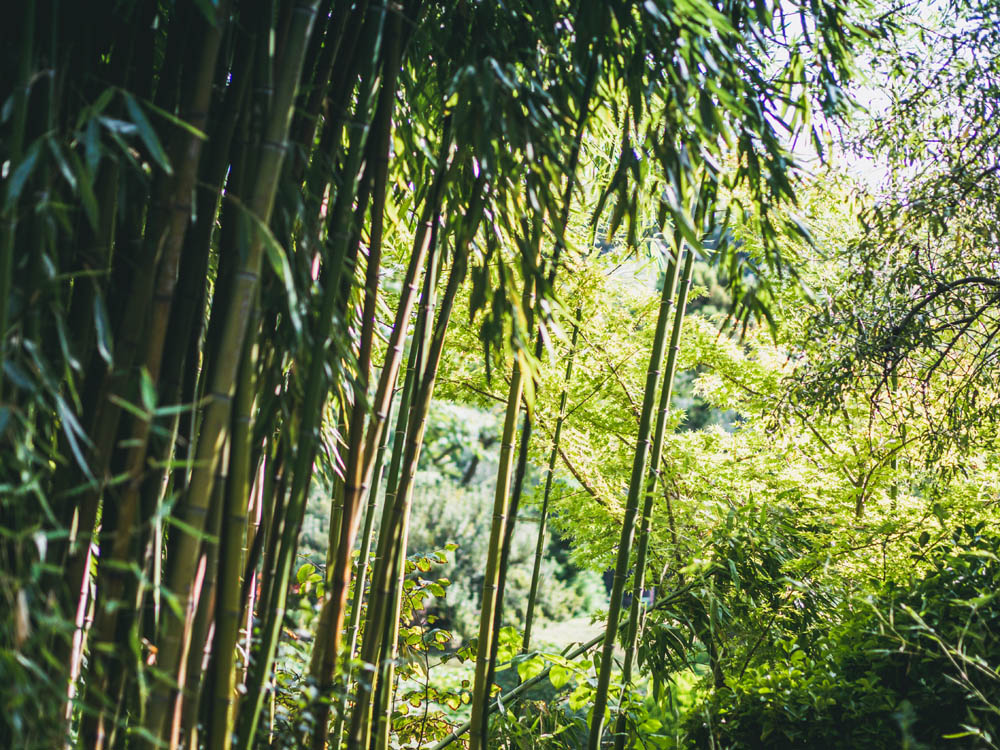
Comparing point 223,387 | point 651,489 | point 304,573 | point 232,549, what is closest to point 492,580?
point 651,489

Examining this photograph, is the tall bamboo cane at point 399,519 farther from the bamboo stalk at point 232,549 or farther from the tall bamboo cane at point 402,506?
the bamboo stalk at point 232,549

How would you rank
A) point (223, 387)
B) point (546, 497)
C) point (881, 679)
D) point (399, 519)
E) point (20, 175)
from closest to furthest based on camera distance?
point (20, 175), point (223, 387), point (399, 519), point (881, 679), point (546, 497)

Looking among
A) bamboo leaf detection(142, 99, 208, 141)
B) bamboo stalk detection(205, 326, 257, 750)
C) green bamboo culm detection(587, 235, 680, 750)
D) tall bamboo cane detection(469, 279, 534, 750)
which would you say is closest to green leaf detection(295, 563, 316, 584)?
tall bamboo cane detection(469, 279, 534, 750)

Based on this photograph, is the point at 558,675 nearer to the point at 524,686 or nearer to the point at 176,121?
the point at 524,686

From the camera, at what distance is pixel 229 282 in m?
1.43

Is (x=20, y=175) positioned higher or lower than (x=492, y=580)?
higher

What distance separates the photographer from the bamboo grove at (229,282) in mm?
1145

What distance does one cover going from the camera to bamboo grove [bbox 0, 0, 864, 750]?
114cm

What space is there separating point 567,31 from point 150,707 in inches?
57.6

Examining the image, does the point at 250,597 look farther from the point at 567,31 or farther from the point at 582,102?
the point at 567,31

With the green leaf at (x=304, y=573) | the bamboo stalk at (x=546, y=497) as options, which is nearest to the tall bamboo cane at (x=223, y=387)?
the green leaf at (x=304, y=573)

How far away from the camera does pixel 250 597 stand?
1620mm

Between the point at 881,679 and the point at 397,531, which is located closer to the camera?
the point at 397,531

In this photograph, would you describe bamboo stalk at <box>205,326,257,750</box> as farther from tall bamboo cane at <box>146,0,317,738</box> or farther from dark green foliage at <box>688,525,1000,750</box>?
dark green foliage at <box>688,525,1000,750</box>
